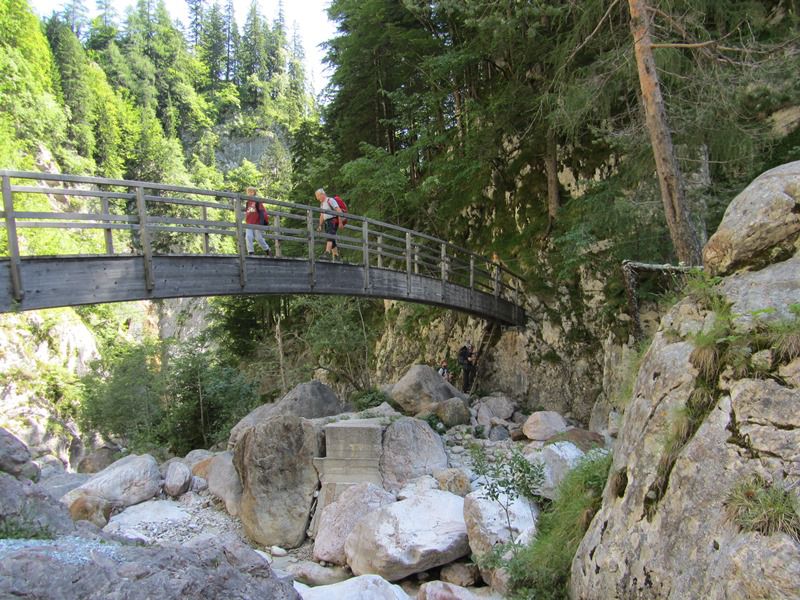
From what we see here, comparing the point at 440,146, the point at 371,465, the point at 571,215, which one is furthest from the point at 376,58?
the point at 371,465

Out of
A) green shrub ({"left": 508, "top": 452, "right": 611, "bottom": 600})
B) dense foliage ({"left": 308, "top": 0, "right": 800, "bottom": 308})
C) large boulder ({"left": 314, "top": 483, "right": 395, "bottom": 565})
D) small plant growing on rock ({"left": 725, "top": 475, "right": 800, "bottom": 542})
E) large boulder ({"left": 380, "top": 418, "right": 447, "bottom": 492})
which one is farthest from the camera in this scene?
large boulder ({"left": 380, "top": 418, "right": 447, "bottom": 492})

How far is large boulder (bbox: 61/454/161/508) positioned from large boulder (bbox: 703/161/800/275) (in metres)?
10.4

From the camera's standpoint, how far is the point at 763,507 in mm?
2623

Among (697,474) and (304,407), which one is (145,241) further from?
(697,474)

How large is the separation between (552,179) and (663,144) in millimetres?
6438

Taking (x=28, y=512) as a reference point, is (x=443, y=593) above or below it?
below

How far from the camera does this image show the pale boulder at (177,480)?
10.1 m

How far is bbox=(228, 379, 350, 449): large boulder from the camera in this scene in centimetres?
1173

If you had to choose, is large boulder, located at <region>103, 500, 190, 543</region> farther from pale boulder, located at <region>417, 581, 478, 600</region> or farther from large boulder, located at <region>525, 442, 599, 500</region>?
large boulder, located at <region>525, 442, 599, 500</region>

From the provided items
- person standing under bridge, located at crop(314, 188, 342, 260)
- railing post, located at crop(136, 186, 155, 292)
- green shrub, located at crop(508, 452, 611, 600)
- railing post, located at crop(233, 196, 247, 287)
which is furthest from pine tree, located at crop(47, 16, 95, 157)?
green shrub, located at crop(508, 452, 611, 600)

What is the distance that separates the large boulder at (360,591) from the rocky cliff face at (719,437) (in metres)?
2.00

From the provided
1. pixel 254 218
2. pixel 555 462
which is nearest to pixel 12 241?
pixel 254 218

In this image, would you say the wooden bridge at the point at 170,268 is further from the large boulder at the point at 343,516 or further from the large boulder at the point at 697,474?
the large boulder at the point at 697,474

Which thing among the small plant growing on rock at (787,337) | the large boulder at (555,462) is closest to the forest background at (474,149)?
the large boulder at (555,462)
